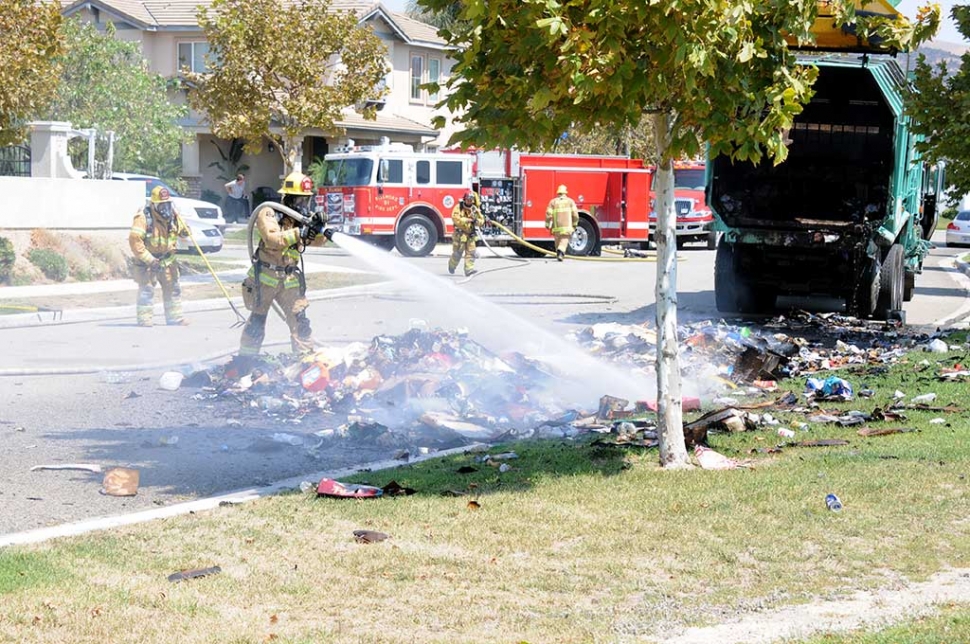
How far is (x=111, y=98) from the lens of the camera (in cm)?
3341

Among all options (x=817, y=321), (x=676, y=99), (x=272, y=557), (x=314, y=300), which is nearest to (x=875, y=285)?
(x=817, y=321)

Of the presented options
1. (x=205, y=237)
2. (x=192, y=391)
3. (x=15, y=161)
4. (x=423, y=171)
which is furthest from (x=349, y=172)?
(x=192, y=391)

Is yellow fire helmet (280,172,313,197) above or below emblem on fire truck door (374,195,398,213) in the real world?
above

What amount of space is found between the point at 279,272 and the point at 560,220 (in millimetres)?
16668

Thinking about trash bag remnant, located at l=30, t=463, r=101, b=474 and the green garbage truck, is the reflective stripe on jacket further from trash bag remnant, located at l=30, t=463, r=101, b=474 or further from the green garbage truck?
trash bag remnant, located at l=30, t=463, r=101, b=474

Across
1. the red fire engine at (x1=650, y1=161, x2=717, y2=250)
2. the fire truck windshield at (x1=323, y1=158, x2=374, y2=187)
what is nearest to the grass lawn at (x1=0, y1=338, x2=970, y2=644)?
the fire truck windshield at (x1=323, y1=158, x2=374, y2=187)

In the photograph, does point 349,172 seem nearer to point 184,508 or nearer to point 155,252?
point 155,252

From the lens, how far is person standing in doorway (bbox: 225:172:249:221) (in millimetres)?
39031

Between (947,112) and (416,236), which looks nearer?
(947,112)

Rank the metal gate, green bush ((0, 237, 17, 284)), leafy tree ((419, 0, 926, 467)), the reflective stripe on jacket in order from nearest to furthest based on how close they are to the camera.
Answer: leafy tree ((419, 0, 926, 467)) → green bush ((0, 237, 17, 284)) → the metal gate → the reflective stripe on jacket

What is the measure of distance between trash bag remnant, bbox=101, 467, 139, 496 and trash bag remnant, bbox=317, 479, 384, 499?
1.14m

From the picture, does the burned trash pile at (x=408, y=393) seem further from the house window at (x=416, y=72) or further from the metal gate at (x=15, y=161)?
the house window at (x=416, y=72)

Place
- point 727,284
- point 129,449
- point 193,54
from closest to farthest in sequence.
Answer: point 129,449, point 727,284, point 193,54

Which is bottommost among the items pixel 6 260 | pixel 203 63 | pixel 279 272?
pixel 6 260
